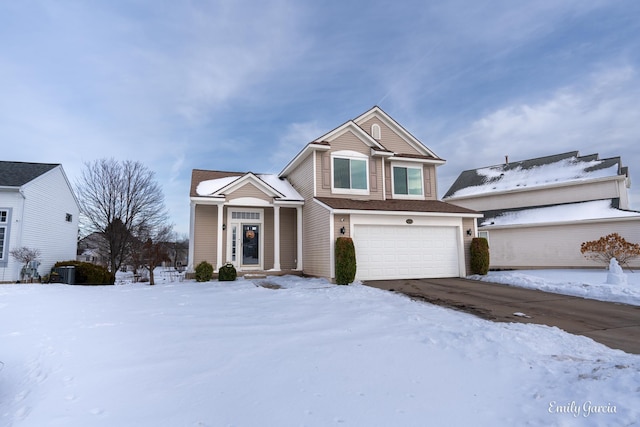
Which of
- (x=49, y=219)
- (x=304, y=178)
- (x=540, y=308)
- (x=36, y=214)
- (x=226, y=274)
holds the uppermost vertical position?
(x=304, y=178)

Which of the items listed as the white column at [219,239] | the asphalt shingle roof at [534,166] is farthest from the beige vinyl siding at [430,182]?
the white column at [219,239]

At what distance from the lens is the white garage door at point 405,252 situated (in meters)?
12.1

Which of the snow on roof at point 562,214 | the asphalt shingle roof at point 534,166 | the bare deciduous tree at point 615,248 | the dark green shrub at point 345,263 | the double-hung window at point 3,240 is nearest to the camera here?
the dark green shrub at point 345,263

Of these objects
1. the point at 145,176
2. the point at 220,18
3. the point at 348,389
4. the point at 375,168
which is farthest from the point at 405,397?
the point at 145,176

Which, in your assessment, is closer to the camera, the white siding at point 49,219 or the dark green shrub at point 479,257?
the dark green shrub at point 479,257

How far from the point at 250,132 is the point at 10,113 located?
12102mm

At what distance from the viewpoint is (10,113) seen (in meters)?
14.7

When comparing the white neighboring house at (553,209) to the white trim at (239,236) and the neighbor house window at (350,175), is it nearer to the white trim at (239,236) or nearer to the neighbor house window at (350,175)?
the neighbor house window at (350,175)

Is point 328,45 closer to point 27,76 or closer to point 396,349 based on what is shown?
point 27,76

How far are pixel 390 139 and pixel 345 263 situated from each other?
7.59 metres

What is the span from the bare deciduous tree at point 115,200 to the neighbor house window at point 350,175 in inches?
632

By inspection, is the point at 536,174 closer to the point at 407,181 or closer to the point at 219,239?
the point at 407,181

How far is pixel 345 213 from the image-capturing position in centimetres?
1177

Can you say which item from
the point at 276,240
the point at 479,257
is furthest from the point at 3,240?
the point at 479,257
